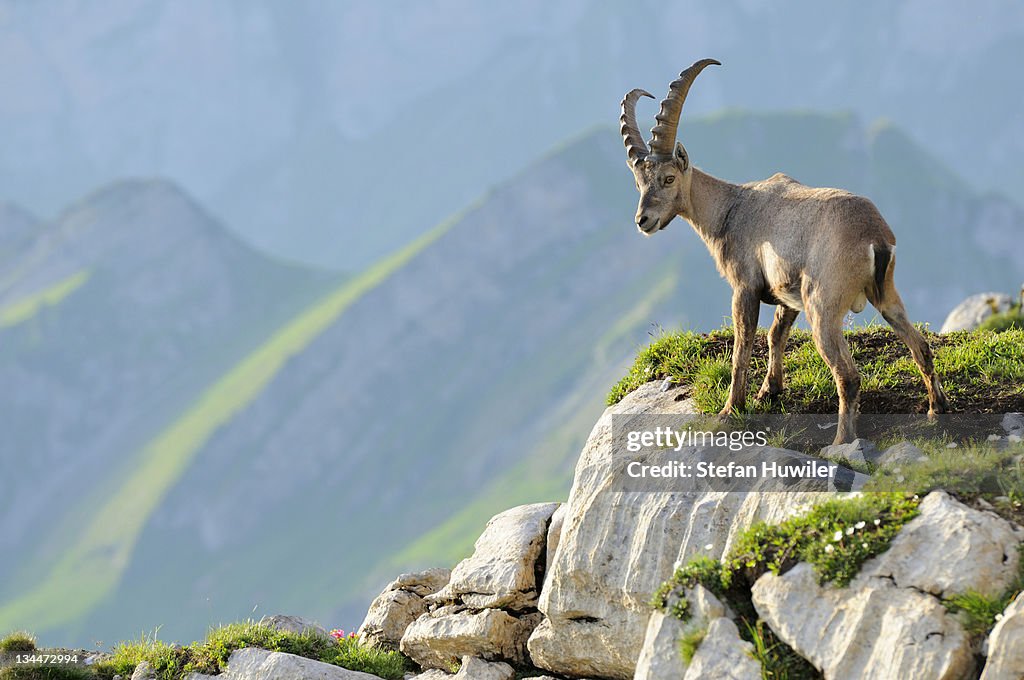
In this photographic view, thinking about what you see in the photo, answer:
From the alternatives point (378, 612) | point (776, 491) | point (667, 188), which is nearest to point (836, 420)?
point (776, 491)

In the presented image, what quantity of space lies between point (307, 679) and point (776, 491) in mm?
6408

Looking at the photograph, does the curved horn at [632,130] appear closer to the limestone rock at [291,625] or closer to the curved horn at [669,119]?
the curved horn at [669,119]

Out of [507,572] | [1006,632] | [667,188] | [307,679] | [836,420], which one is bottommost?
[1006,632]

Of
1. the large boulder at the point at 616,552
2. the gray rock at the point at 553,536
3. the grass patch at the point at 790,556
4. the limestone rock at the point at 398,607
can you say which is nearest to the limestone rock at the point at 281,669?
the limestone rock at the point at 398,607

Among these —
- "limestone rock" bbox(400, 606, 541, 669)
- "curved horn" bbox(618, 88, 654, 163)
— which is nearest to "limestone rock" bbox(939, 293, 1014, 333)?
"curved horn" bbox(618, 88, 654, 163)

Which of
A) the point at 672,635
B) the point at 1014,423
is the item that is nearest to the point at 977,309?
the point at 1014,423

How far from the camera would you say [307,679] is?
16.0 metres

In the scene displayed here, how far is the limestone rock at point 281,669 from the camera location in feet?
53.1

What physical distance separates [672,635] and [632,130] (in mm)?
7276

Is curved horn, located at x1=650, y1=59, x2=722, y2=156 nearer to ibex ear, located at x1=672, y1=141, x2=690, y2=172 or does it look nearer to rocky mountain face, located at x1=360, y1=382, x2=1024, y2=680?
ibex ear, located at x1=672, y1=141, x2=690, y2=172

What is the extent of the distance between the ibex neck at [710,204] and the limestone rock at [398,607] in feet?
21.1

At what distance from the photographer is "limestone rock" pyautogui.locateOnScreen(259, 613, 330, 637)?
18.7 m

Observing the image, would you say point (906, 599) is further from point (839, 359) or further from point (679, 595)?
point (839, 359)

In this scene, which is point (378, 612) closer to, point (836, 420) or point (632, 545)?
point (632, 545)
